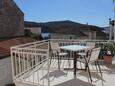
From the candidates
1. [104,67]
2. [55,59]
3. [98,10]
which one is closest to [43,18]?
[98,10]

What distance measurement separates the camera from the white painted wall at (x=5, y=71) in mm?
5324

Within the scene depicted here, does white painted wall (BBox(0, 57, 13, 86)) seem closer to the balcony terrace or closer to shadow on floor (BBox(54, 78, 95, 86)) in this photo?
the balcony terrace

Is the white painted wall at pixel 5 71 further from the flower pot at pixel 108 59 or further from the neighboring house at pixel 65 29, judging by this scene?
the neighboring house at pixel 65 29

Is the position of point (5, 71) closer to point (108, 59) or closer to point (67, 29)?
point (108, 59)

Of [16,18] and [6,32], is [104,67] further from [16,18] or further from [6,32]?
[16,18]

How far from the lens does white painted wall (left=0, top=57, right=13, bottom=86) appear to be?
5.32 meters

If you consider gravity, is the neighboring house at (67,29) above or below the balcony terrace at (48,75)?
above

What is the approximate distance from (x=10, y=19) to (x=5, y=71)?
5.78 meters

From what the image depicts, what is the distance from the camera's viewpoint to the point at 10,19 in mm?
10492

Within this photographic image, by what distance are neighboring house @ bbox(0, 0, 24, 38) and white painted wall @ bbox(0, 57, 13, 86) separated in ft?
13.7

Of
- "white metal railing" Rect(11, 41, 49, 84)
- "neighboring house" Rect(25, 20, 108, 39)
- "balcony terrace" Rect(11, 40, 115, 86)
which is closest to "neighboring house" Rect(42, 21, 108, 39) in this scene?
"neighboring house" Rect(25, 20, 108, 39)

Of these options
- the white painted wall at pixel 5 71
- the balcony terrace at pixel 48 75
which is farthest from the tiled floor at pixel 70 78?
the white painted wall at pixel 5 71

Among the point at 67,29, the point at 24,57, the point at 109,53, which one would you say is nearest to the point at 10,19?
the point at 24,57

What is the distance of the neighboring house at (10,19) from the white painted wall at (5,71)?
164 inches
